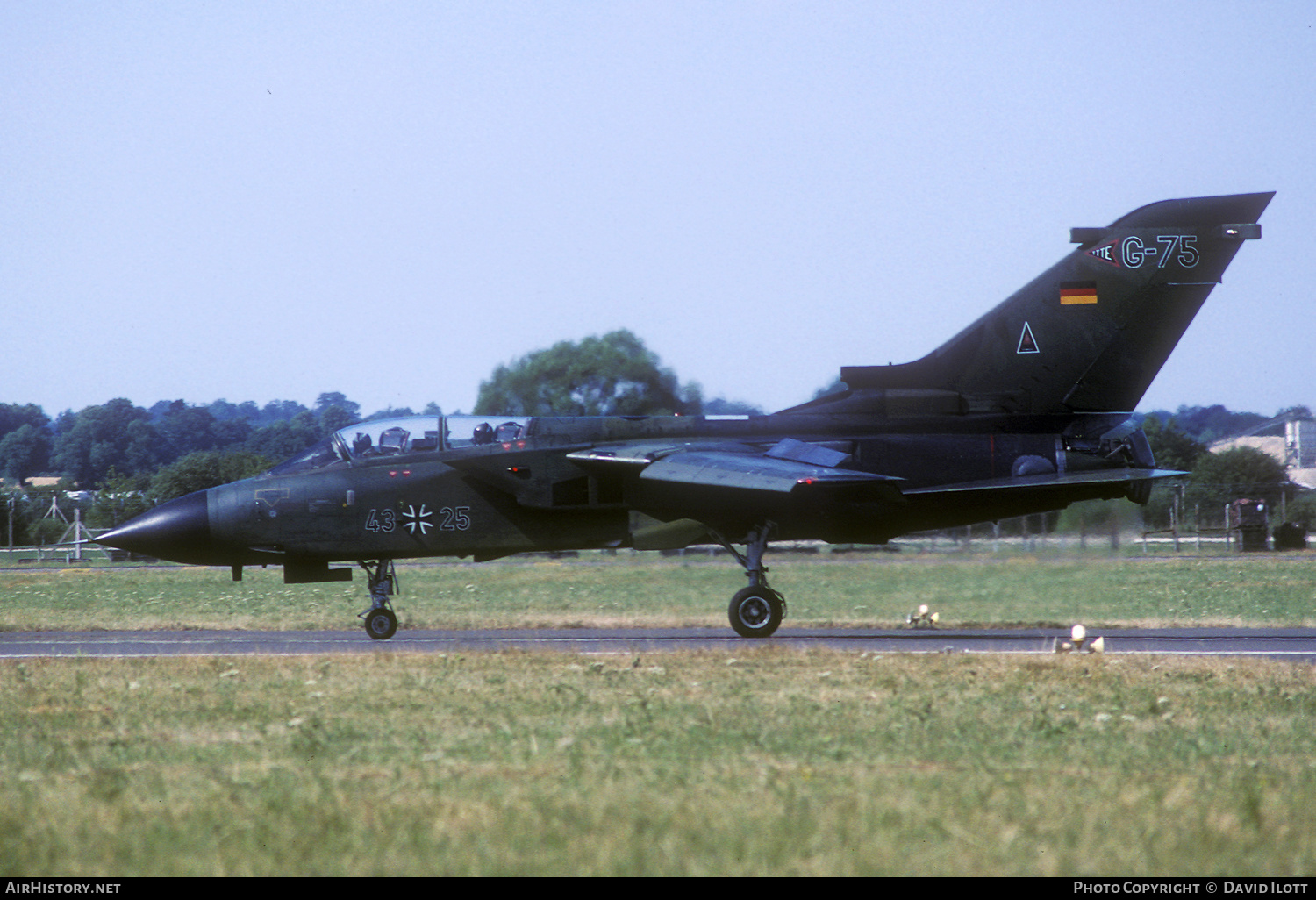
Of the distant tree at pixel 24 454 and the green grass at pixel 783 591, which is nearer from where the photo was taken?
the green grass at pixel 783 591

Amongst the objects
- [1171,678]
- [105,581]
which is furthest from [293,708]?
[105,581]

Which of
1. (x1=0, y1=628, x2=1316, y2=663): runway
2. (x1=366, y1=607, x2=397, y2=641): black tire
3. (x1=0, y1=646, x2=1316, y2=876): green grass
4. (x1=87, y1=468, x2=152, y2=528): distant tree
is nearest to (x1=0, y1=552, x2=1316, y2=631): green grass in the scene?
(x1=0, y1=628, x2=1316, y2=663): runway

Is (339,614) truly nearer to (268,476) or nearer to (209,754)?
(268,476)

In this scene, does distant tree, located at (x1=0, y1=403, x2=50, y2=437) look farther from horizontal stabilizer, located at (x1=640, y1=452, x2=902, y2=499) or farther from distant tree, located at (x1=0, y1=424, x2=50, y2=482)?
horizontal stabilizer, located at (x1=640, y1=452, x2=902, y2=499)

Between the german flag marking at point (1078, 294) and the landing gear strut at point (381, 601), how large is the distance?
1053 centimetres

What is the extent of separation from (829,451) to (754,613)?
2.48 metres

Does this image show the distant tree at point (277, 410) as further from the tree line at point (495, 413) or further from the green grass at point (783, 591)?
the green grass at point (783, 591)

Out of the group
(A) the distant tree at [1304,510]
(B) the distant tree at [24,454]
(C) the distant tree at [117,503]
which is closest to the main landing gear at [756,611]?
(C) the distant tree at [117,503]

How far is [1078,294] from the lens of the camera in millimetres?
17266

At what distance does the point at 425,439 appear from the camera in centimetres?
1752

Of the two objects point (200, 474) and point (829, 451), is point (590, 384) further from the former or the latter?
point (200, 474)

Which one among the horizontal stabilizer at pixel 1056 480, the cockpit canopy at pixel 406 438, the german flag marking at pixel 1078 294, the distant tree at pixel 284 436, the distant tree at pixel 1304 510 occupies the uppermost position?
the distant tree at pixel 284 436

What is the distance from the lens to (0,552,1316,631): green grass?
18656mm

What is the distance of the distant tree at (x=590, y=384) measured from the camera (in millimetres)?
18500
